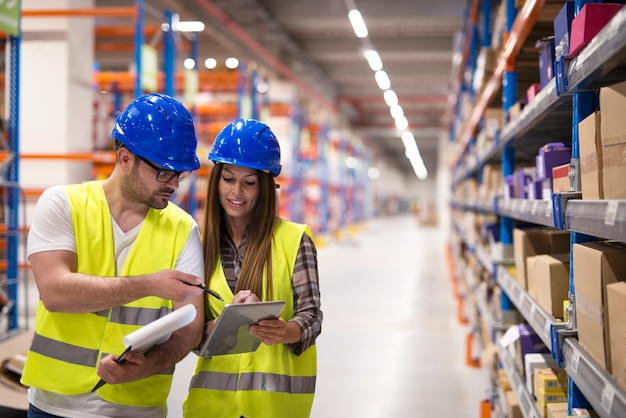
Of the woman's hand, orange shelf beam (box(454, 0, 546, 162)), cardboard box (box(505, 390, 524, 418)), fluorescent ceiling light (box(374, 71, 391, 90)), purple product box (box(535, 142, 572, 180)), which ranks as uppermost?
fluorescent ceiling light (box(374, 71, 391, 90))

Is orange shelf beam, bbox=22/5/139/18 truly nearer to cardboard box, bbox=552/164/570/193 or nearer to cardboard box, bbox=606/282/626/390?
cardboard box, bbox=552/164/570/193

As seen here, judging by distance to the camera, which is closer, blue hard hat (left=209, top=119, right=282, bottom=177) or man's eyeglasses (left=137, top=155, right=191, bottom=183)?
man's eyeglasses (left=137, top=155, right=191, bottom=183)

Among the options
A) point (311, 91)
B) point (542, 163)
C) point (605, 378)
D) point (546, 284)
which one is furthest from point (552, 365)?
point (311, 91)

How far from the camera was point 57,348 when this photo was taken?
68.3 inches

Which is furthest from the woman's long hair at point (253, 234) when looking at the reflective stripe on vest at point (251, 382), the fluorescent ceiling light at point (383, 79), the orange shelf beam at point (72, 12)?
the fluorescent ceiling light at point (383, 79)

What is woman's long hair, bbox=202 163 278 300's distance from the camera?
206 centimetres

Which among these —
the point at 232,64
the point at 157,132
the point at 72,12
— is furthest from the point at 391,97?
the point at 157,132

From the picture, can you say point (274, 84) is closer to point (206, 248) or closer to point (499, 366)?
point (499, 366)

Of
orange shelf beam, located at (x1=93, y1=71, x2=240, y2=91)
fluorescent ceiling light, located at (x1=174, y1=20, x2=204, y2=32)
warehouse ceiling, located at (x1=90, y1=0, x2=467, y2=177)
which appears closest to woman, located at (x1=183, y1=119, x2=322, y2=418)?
warehouse ceiling, located at (x1=90, y1=0, x2=467, y2=177)

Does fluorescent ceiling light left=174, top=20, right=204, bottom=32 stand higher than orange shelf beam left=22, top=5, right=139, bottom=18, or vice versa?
fluorescent ceiling light left=174, top=20, right=204, bottom=32

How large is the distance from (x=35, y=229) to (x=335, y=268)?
1074 cm

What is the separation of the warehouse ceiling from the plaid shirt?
570 centimetres

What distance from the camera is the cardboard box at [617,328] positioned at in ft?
4.88

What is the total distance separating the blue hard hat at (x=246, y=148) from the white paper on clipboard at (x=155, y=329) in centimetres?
65
